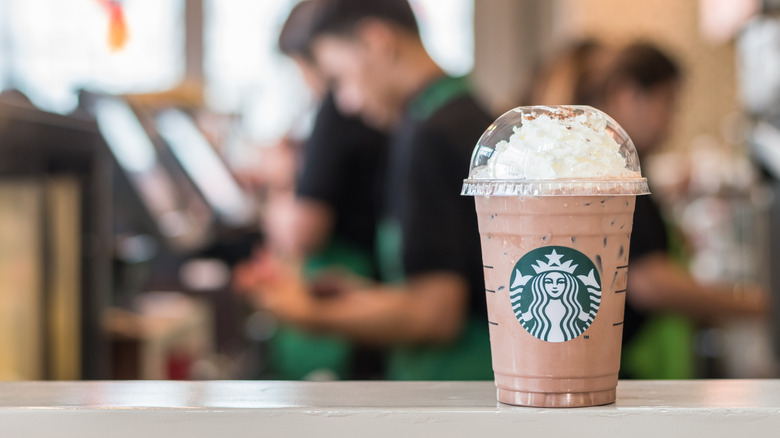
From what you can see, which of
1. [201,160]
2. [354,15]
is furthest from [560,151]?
[201,160]

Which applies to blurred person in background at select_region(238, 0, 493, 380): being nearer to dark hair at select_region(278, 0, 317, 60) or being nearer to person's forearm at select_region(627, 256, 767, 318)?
dark hair at select_region(278, 0, 317, 60)

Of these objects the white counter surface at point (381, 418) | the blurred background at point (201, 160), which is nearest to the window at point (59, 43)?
the blurred background at point (201, 160)

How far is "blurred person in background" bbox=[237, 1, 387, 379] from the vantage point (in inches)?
96.3

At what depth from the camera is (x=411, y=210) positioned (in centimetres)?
197

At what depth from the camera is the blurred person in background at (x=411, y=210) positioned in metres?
1.96

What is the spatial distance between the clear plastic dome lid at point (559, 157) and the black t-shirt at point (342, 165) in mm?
1548

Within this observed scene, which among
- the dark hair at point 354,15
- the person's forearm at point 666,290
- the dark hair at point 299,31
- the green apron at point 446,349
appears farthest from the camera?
the person's forearm at point 666,290

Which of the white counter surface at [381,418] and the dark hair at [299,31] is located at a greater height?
the dark hair at [299,31]

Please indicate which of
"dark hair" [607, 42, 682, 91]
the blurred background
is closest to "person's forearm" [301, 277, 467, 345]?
the blurred background

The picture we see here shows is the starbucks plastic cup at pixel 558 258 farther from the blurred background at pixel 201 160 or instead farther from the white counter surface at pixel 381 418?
the blurred background at pixel 201 160

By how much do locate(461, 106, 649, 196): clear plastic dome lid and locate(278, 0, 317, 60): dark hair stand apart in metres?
1.51

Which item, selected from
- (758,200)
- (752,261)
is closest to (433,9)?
(752,261)

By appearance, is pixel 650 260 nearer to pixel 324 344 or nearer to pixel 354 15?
pixel 324 344

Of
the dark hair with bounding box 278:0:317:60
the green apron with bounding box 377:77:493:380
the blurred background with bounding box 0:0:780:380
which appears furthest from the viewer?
the dark hair with bounding box 278:0:317:60
